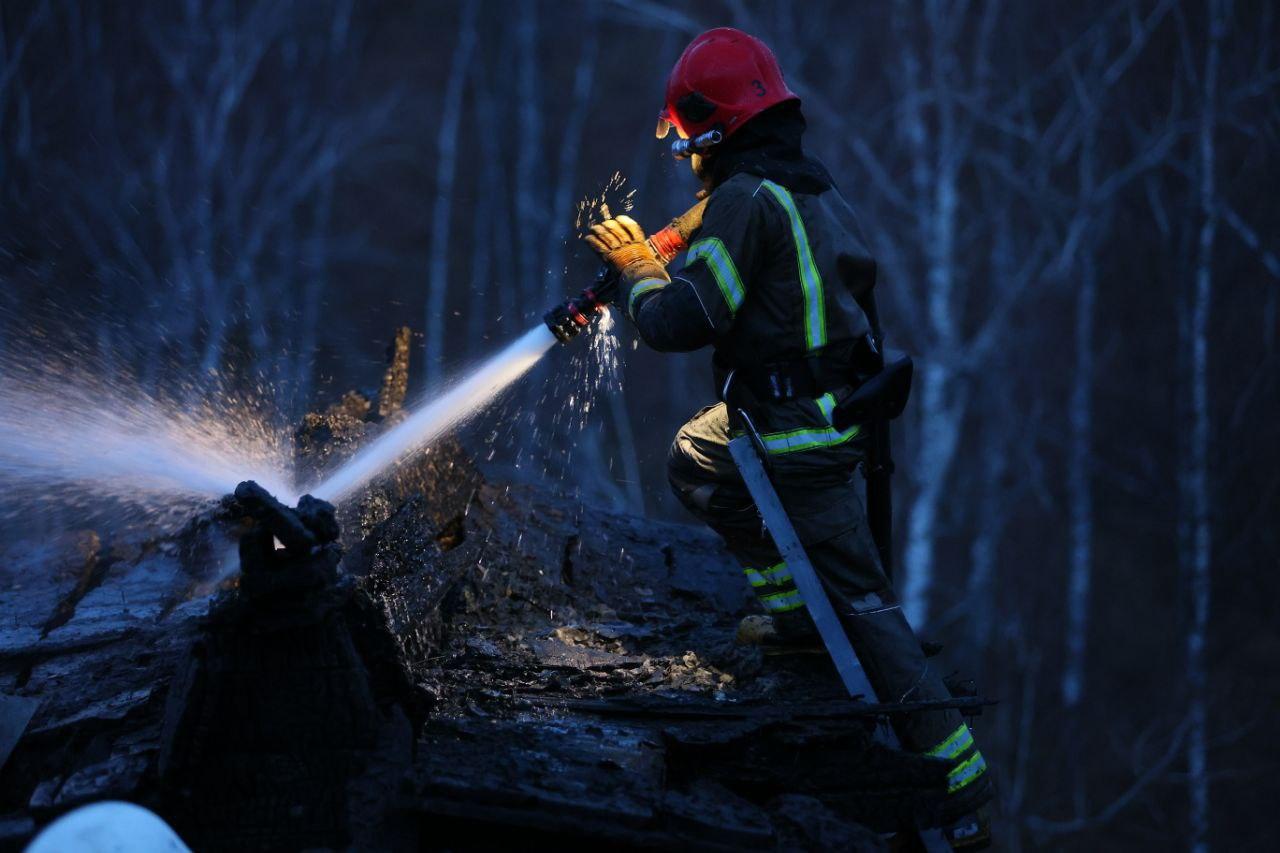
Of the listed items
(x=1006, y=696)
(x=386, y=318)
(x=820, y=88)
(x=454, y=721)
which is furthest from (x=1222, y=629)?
(x=454, y=721)

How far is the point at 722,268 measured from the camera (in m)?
3.68

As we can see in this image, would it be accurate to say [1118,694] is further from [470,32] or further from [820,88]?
[470,32]

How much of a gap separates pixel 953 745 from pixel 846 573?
2.07 ft

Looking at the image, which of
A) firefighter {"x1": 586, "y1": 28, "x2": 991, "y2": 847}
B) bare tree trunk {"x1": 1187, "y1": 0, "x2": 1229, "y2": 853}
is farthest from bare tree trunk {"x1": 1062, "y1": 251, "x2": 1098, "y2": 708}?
firefighter {"x1": 586, "y1": 28, "x2": 991, "y2": 847}

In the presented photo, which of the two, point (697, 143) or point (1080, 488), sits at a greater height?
point (1080, 488)

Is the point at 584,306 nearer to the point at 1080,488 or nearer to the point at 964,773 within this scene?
the point at 964,773

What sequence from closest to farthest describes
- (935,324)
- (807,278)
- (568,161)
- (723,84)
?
(807,278)
(723,84)
(935,324)
(568,161)

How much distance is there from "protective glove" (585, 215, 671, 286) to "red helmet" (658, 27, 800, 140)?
405 mm

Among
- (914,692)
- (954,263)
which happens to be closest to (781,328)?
(914,692)

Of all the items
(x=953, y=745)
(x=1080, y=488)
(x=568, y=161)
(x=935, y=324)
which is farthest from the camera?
(x=568, y=161)

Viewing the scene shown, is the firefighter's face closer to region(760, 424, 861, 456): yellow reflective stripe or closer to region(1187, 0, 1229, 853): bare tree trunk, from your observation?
region(760, 424, 861, 456): yellow reflective stripe

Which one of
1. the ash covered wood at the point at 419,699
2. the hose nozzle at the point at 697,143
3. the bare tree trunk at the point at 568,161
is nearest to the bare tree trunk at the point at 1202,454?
the bare tree trunk at the point at 568,161

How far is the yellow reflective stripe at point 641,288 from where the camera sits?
391cm

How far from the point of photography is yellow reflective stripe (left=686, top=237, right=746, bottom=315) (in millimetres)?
3676
